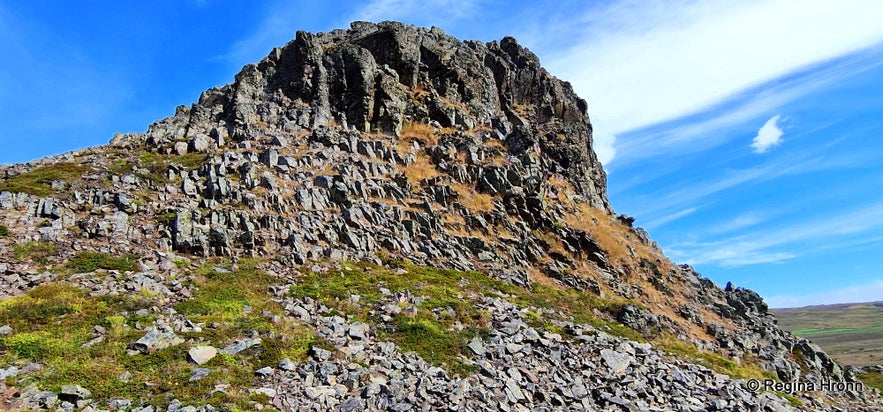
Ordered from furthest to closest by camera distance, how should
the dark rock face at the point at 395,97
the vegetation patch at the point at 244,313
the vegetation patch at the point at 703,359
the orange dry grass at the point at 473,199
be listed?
the dark rock face at the point at 395,97 < the orange dry grass at the point at 473,199 < the vegetation patch at the point at 703,359 < the vegetation patch at the point at 244,313

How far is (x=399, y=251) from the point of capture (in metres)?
35.8

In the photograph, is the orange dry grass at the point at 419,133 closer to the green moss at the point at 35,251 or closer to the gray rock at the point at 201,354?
the green moss at the point at 35,251

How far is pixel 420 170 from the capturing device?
151ft

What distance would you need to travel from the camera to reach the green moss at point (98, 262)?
24.3 meters

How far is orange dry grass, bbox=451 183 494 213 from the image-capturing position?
42812 mm

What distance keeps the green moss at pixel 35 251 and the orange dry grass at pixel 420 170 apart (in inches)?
1004

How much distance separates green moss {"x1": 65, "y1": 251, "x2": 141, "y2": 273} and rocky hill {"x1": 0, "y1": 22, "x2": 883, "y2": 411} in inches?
4.2

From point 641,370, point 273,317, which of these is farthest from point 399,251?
point 641,370

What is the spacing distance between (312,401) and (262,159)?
2706 centimetres

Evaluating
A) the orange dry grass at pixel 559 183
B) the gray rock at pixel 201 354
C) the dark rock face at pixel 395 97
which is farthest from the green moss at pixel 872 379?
the gray rock at pixel 201 354

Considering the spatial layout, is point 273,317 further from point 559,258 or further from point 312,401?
point 559,258

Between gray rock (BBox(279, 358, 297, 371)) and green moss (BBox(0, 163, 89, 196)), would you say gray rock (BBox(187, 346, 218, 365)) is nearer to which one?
gray rock (BBox(279, 358, 297, 371))

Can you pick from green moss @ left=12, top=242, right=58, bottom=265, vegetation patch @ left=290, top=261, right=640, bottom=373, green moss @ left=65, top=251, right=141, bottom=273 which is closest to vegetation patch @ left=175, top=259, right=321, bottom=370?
vegetation patch @ left=290, top=261, right=640, bottom=373

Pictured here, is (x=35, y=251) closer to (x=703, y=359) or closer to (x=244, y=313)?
(x=244, y=313)
